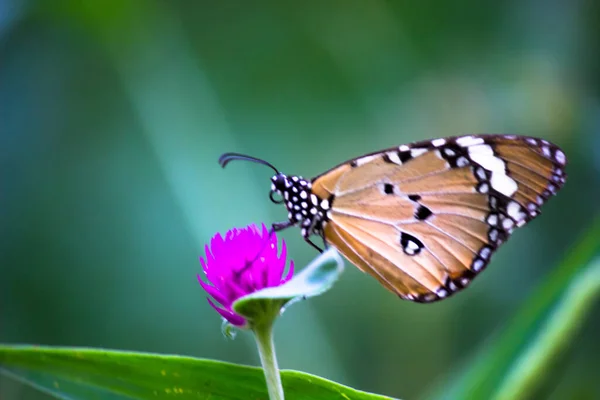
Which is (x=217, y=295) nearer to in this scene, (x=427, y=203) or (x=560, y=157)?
(x=427, y=203)

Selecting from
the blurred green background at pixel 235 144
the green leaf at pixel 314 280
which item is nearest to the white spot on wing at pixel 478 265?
the green leaf at pixel 314 280

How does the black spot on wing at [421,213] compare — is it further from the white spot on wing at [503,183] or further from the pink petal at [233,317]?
the pink petal at [233,317]

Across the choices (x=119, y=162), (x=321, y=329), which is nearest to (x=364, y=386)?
(x=321, y=329)

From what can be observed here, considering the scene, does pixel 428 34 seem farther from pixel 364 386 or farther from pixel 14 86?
pixel 14 86

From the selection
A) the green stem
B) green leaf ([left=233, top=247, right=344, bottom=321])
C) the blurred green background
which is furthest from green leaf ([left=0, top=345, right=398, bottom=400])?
the blurred green background

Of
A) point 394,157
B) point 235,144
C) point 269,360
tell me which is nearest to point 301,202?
point 394,157
